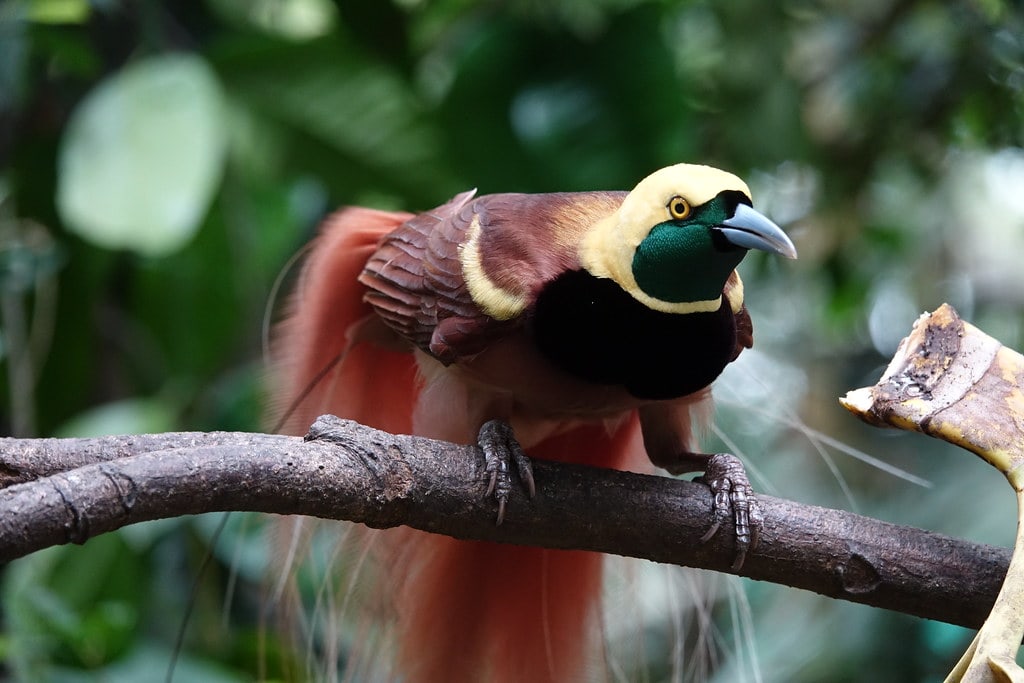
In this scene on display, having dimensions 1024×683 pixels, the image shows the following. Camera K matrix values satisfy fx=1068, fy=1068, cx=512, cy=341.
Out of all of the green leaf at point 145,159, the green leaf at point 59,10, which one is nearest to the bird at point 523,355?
the green leaf at point 145,159

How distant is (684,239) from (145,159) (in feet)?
5.00

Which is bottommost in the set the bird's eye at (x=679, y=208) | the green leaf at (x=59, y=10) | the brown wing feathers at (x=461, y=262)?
the brown wing feathers at (x=461, y=262)

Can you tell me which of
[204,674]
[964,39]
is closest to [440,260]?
[204,674]

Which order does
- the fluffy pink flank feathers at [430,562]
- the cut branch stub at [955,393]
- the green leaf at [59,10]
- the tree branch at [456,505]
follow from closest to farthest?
the tree branch at [456,505] < the cut branch stub at [955,393] < the fluffy pink flank feathers at [430,562] < the green leaf at [59,10]

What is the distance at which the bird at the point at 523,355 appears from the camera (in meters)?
1.55

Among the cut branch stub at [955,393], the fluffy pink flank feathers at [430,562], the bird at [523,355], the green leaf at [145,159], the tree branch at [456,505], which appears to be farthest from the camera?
the green leaf at [145,159]

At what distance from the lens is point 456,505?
145 centimetres

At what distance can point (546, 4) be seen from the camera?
3.34m

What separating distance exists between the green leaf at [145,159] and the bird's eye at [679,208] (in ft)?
4.18

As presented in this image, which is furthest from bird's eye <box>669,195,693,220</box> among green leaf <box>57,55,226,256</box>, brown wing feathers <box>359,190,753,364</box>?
green leaf <box>57,55,226,256</box>

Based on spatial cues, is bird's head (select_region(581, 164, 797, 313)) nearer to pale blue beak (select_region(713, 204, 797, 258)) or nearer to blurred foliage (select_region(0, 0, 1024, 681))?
pale blue beak (select_region(713, 204, 797, 258))

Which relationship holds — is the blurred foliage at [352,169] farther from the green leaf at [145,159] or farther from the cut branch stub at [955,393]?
the cut branch stub at [955,393]

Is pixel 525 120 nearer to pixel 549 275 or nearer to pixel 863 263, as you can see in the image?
pixel 863 263

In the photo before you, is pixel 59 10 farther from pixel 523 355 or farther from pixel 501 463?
pixel 501 463
